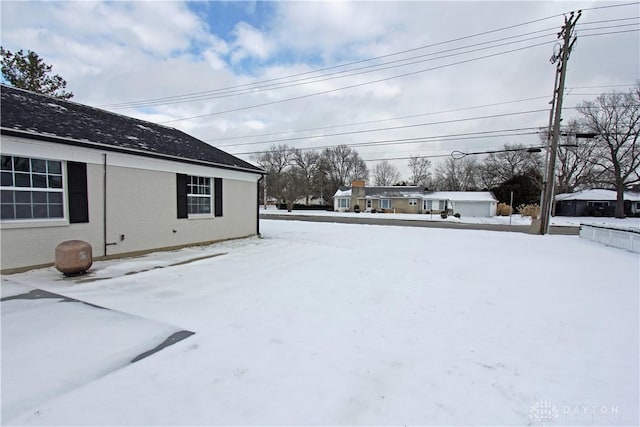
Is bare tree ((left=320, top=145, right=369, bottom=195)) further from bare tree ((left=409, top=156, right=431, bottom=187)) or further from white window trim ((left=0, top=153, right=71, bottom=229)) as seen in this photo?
white window trim ((left=0, top=153, right=71, bottom=229))

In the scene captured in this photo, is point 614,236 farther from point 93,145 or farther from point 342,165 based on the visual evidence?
point 342,165

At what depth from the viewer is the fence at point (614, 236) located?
11648 mm

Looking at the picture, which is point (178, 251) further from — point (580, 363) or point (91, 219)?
point (580, 363)

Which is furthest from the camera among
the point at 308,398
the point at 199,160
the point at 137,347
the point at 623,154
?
the point at 623,154

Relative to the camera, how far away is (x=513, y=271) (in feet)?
26.4

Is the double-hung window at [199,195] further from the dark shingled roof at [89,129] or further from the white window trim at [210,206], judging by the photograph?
the dark shingled roof at [89,129]

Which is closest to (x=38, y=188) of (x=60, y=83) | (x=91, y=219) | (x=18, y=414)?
(x=91, y=219)

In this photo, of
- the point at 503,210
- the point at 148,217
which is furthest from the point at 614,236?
the point at 503,210

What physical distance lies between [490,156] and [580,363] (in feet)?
200

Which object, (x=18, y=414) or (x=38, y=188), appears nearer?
(x=18, y=414)

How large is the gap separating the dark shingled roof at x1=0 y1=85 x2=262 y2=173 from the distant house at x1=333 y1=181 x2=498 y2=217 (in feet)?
117

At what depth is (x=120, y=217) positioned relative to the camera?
8117mm

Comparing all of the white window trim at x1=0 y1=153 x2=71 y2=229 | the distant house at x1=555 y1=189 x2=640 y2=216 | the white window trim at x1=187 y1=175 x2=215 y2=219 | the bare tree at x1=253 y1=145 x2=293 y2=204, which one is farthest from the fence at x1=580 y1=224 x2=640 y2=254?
the bare tree at x1=253 y1=145 x2=293 y2=204

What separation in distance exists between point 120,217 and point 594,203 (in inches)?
1975
